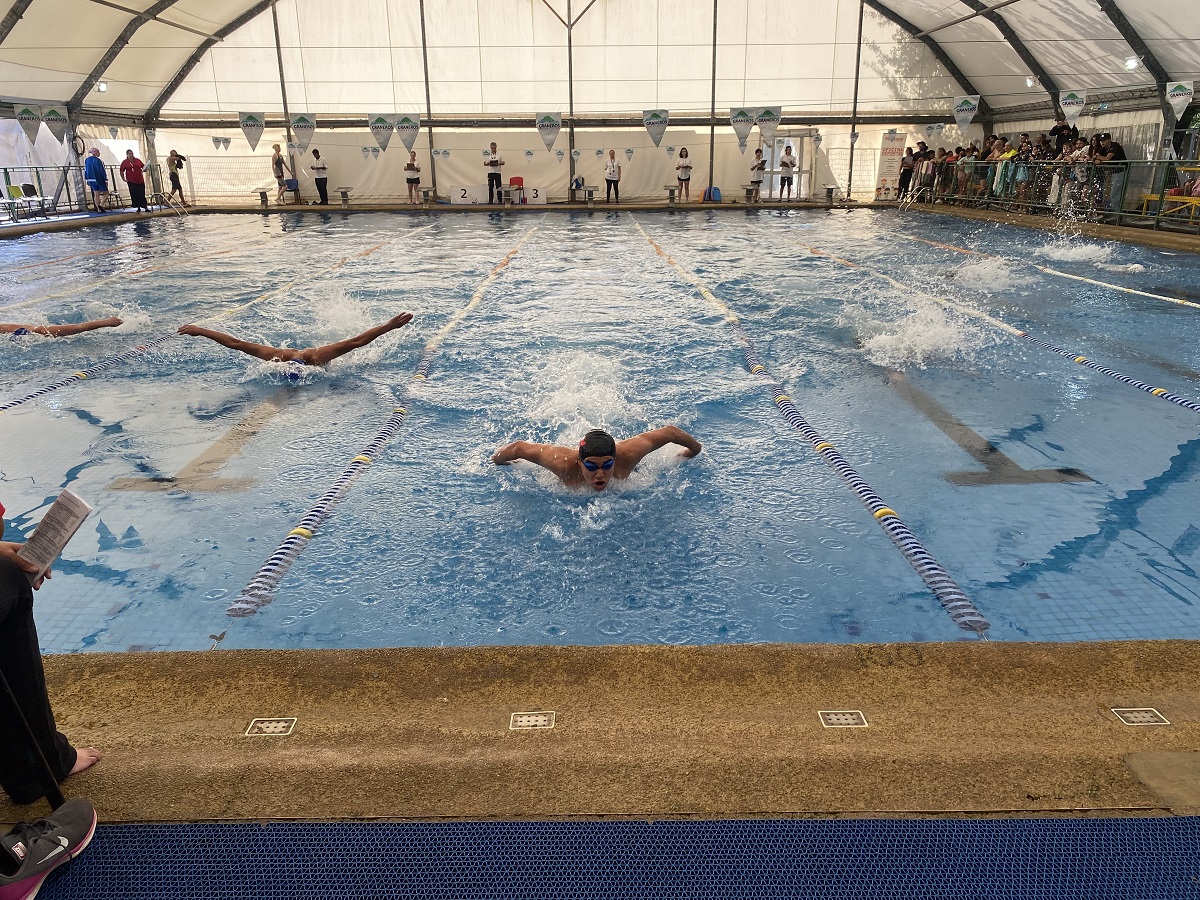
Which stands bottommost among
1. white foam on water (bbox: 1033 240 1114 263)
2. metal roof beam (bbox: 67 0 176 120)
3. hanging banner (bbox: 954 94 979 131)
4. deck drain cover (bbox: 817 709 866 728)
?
deck drain cover (bbox: 817 709 866 728)

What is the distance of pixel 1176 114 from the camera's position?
15758mm

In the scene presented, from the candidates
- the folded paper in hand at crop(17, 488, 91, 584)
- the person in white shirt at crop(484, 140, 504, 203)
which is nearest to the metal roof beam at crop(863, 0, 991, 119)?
the person in white shirt at crop(484, 140, 504, 203)

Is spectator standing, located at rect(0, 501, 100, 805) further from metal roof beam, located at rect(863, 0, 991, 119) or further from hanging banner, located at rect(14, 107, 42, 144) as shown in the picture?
metal roof beam, located at rect(863, 0, 991, 119)

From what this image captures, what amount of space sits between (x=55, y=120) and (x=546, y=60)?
13.1m

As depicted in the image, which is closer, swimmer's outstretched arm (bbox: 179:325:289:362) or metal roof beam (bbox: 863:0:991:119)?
swimmer's outstretched arm (bbox: 179:325:289:362)

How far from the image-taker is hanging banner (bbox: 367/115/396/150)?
22.2 meters

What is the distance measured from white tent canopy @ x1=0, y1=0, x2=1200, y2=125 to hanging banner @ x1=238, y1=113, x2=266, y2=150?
1878 millimetres

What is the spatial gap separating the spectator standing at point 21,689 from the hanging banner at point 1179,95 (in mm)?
19640

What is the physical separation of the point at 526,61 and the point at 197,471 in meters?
22.8

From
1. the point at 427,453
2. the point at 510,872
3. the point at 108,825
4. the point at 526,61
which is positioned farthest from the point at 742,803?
the point at 526,61

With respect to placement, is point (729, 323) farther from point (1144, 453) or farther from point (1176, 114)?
point (1176, 114)

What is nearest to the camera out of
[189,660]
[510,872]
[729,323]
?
[510,872]

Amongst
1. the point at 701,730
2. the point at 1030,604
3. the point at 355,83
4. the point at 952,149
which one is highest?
the point at 355,83

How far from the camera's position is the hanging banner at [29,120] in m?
19.0
